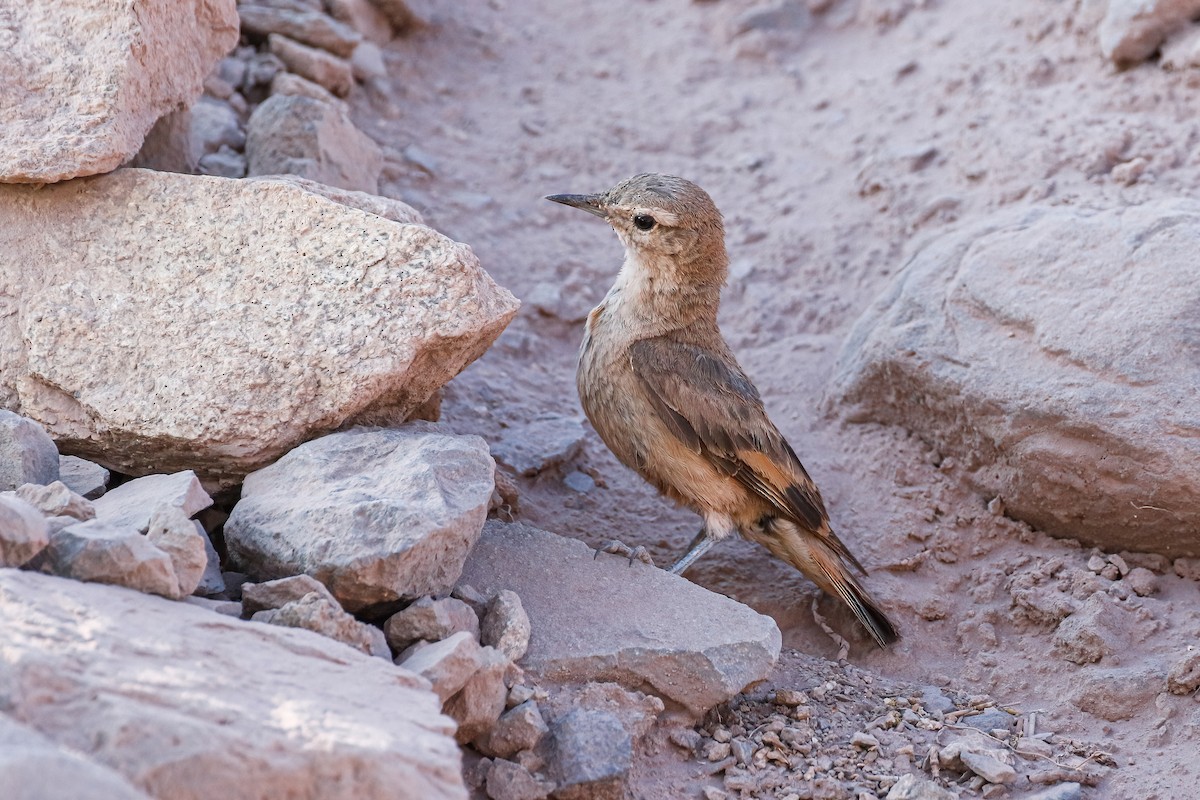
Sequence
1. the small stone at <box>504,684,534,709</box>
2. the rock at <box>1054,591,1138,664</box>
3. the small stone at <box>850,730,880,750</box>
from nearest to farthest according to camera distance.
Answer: the small stone at <box>504,684,534,709</box> → the small stone at <box>850,730,880,750</box> → the rock at <box>1054,591,1138,664</box>

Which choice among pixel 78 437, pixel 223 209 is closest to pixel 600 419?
pixel 223 209

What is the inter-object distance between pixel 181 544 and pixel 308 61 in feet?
Result: 13.0

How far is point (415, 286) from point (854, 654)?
2435 mm

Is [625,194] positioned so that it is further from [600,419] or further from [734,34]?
[734,34]

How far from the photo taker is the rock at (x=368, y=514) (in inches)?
122

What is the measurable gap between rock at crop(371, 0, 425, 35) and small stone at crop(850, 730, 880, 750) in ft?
17.4

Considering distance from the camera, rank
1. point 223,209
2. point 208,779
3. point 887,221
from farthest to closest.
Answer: point 887,221
point 223,209
point 208,779

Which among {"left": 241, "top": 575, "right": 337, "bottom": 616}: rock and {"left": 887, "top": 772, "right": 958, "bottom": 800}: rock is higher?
{"left": 241, "top": 575, "right": 337, "bottom": 616}: rock

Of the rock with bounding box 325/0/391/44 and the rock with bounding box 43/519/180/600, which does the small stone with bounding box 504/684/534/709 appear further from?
the rock with bounding box 325/0/391/44

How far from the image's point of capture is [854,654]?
476 cm

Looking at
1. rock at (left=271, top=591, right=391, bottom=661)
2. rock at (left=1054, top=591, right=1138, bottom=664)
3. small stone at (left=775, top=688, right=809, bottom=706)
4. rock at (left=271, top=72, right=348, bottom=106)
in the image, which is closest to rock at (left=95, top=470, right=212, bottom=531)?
rock at (left=271, top=591, right=391, bottom=661)

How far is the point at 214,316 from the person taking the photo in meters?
3.68

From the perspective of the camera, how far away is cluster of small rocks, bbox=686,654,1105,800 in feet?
11.4

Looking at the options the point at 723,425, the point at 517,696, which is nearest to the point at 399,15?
the point at 723,425
